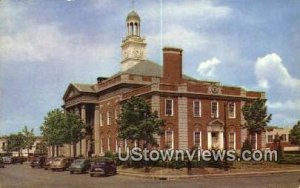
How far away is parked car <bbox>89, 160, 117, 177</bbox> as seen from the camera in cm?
2850

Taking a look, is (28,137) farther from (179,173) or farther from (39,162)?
(179,173)

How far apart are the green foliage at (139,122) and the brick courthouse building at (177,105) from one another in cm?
603

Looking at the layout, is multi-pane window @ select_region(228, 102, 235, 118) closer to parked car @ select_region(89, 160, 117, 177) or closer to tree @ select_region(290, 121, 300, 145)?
tree @ select_region(290, 121, 300, 145)

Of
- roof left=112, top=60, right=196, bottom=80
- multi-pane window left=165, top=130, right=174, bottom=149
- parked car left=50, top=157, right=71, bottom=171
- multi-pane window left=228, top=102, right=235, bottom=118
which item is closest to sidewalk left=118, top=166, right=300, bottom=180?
parked car left=50, top=157, right=71, bottom=171

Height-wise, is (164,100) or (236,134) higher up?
(164,100)

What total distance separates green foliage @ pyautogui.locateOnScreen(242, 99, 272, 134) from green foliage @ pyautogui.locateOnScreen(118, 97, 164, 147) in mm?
8773

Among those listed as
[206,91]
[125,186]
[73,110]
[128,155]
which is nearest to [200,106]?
[206,91]

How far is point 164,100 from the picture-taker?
131ft

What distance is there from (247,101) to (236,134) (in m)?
3.02

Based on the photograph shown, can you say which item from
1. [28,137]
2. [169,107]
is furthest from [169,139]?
[28,137]

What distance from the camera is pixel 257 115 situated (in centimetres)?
3850

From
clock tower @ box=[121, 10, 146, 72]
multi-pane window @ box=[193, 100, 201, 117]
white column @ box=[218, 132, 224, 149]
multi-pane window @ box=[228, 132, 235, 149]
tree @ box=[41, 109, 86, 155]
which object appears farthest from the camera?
clock tower @ box=[121, 10, 146, 72]

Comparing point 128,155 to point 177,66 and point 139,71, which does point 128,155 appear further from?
point 139,71

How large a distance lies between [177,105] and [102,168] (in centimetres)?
1324
